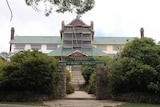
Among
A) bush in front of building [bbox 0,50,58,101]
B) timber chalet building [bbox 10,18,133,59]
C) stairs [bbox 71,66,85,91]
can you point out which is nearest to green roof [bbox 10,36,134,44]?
timber chalet building [bbox 10,18,133,59]

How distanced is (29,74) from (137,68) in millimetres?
7898

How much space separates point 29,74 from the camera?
23328mm

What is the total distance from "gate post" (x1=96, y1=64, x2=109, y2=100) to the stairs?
10029 mm

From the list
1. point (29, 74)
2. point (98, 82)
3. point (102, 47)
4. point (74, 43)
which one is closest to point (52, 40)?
point (102, 47)

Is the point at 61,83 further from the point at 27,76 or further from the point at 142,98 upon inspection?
the point at 142,98

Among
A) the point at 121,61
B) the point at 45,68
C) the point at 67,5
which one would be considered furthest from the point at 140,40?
the point at 67,5

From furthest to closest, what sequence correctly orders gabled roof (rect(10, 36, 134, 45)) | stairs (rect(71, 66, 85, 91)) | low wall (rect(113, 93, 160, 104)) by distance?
gabled roof (rect(10, 36, 134, 45)) < stairs (rect(71, 66, 85, 91)) < low wall (rect(113, 93, 160, 104))

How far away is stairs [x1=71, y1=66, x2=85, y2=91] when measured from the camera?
123 feet

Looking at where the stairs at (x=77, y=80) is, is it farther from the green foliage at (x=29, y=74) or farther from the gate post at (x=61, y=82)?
the green foliage at (x=29, y=74)

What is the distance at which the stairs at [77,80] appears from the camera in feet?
123

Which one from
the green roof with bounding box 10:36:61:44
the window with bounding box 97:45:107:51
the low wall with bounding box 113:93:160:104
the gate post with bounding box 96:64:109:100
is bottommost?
the low wall with bounding box 113:93:160:104

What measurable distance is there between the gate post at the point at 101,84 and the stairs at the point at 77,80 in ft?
32.9

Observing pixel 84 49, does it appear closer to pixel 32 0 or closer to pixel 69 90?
pixel 69 90

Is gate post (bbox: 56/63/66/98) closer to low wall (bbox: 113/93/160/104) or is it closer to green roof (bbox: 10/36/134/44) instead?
low wall (bbox: 113/93/160/104)
